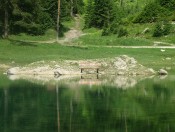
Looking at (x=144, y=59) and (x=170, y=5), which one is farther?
(x=170, y=5)

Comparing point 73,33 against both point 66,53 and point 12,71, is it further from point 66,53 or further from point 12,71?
point 12,71

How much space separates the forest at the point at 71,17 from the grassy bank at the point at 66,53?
5059mm

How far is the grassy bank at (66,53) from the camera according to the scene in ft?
191

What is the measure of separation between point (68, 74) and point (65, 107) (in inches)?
938

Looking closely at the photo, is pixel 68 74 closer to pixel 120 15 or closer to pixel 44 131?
pixel 44 131

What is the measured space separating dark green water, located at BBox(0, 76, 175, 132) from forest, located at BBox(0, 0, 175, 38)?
29102 millimetres

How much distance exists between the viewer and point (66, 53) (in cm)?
6225

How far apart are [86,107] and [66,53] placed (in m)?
33.4

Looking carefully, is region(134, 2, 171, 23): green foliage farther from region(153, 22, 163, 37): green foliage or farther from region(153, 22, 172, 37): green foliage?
region(153, 22, 163, 37): green foliage

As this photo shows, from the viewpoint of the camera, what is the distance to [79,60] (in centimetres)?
5525

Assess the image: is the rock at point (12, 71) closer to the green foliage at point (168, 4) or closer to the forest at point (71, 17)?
the forest at point (71, 17)

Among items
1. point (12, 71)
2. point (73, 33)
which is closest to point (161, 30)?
point (73, 33)

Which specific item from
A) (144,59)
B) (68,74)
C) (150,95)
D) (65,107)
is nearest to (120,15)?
(144,59)

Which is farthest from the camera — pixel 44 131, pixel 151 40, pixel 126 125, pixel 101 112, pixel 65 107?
pixel 151 40
